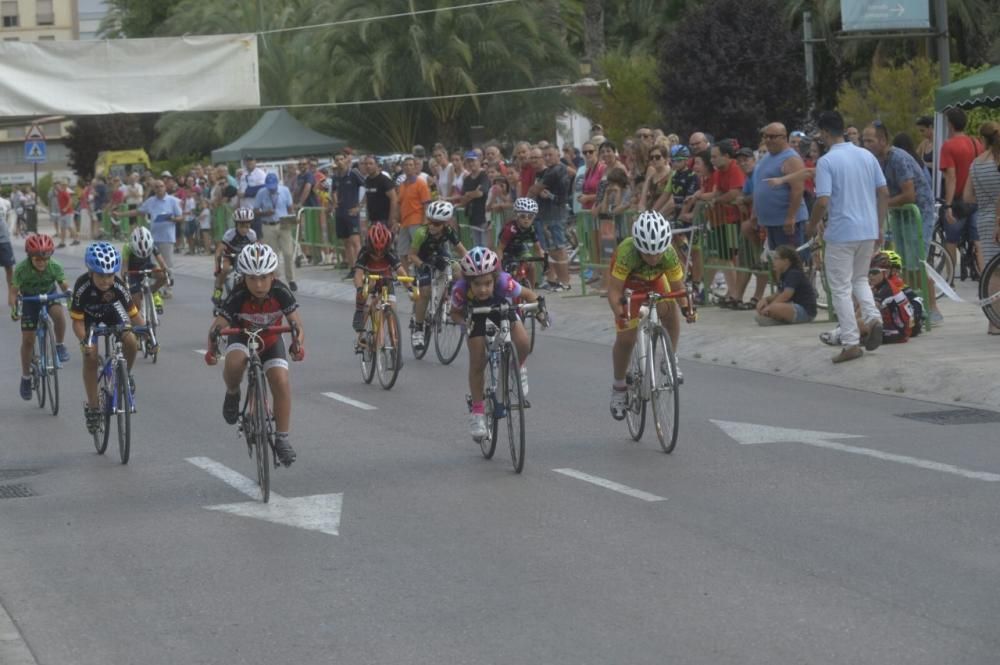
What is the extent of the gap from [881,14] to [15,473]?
1778cm

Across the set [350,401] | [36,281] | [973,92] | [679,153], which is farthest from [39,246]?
[973,92]

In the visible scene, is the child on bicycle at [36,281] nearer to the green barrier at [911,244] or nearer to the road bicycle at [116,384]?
the road bicycle at [116,384]

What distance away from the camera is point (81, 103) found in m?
17.4

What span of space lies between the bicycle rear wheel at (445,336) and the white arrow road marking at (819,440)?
16.2 feet

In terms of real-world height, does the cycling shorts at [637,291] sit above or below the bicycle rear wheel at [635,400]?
above

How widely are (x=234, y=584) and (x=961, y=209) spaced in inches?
513

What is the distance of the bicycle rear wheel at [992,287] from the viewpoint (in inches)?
622

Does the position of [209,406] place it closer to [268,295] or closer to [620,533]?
[268,295]

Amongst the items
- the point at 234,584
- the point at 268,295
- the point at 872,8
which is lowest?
the point at 234,584

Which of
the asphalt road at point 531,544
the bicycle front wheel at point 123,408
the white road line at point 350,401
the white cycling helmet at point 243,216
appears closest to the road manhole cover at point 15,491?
the asphalt road at point 531,544

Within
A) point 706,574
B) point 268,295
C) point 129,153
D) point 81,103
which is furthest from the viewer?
point 129,153

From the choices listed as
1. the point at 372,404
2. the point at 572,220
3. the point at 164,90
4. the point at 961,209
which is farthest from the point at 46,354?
the point at 572,220

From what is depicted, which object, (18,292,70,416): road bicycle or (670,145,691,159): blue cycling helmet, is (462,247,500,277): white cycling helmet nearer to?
(18,292,70,416): road bicycle

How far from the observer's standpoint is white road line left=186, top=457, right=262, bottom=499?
11086 mm
